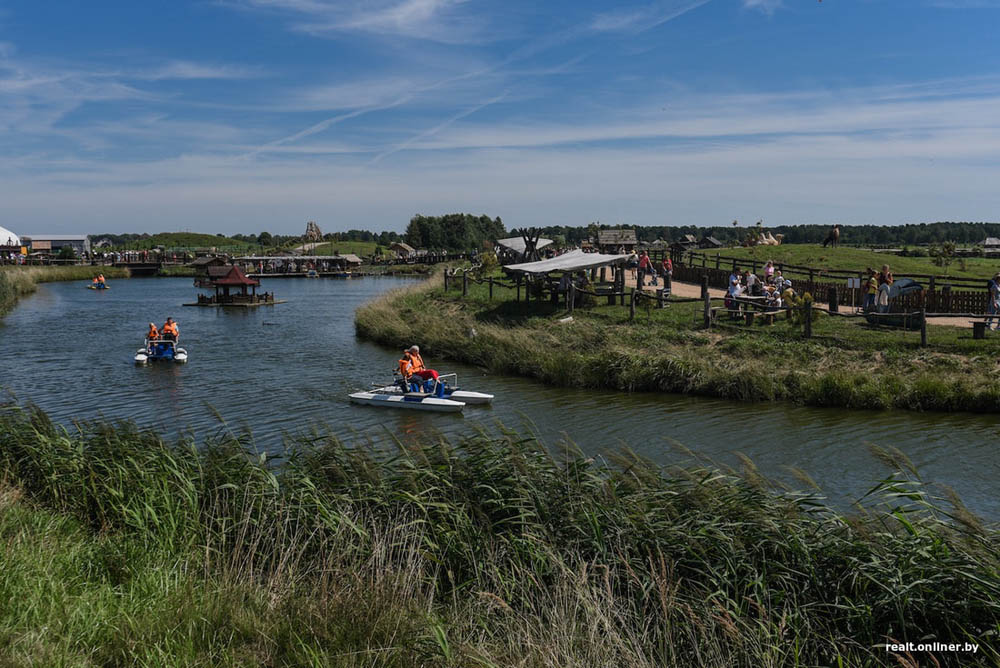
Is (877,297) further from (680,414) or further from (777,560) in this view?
(777,560)

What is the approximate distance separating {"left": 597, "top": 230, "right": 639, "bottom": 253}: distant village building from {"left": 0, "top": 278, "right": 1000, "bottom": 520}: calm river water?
85.3 ft

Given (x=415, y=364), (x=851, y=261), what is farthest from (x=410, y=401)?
(x=851, y=261)

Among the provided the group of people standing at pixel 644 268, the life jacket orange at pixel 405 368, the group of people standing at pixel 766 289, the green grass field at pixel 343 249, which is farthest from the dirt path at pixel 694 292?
the green grass field at pixel 343 249

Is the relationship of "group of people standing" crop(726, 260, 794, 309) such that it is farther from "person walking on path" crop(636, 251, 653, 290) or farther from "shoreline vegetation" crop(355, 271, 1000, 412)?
"person walking on path" crop(636, 251, 653, 290)

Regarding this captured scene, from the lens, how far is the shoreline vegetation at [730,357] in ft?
61.7

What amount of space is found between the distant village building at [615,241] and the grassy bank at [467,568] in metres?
49.6

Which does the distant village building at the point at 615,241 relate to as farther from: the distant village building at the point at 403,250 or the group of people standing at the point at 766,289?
the distant village building at the point at 403,250

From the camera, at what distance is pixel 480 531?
7.97 metres

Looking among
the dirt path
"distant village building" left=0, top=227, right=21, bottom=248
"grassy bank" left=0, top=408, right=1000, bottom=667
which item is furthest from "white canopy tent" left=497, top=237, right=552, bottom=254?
"distant village building" left=0, top=227, right=21, bottom=248

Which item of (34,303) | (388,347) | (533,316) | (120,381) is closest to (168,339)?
(120,381)

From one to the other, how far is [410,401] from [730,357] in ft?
30.1

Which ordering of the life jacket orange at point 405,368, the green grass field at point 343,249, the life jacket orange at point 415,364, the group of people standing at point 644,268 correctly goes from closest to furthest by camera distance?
the life jacket orange at point 405,368, the life jacket orange at point 415,364, the group of people standing at point 644,268, the green grass field at point 343,249

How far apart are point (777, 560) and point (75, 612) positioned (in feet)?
20.4

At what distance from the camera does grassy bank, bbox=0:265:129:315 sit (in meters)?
52.0
